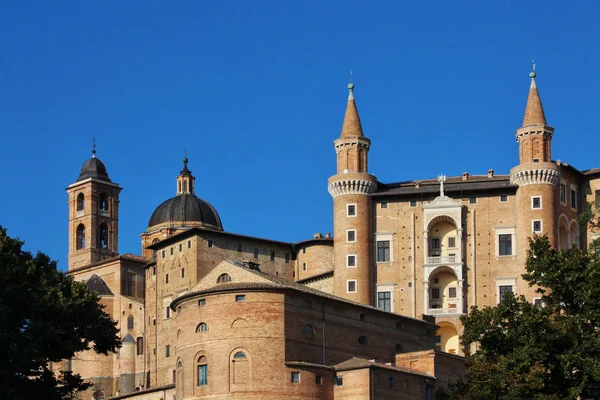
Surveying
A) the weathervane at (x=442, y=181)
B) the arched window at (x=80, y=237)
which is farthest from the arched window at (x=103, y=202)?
the weathervane at (x=442, y=181)

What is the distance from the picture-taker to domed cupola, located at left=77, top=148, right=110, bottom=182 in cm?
11861

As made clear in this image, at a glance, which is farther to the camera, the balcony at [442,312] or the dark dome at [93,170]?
the dark dome at [93,170]

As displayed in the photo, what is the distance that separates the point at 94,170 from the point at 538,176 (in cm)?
4560

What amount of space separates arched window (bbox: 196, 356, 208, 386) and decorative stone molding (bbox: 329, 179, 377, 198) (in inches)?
857

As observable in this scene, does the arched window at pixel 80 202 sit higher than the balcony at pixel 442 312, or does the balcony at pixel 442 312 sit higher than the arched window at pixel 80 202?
the arched window at pixel 80 202

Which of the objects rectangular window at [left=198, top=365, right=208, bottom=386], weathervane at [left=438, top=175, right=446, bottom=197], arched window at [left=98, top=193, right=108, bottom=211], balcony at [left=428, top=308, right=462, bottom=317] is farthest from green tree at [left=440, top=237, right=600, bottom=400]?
arched window at [left=98, top=193, right=108, bottom=211]

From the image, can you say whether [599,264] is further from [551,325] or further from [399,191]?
[399,191]

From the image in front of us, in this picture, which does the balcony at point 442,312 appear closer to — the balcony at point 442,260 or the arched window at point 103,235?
the balcony at point 442,260

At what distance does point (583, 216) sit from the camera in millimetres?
63156

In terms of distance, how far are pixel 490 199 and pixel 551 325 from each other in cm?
2253

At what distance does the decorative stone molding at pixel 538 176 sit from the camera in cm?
8531

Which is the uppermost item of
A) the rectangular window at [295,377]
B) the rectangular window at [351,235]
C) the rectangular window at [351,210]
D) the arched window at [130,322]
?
the rectangular window at [351,210]

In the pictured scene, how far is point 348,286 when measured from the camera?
86562mm

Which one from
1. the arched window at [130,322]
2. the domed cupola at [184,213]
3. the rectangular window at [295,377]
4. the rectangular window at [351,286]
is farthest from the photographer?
the domed cupola at [184,213]
